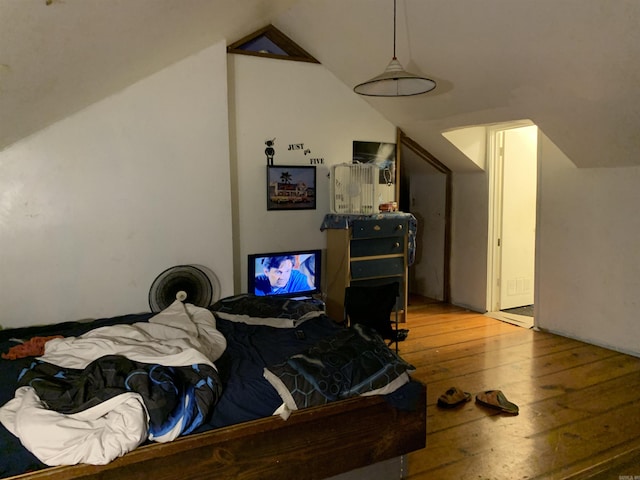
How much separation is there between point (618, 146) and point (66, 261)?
13.7ft

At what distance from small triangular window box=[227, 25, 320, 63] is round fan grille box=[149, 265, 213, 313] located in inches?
79.6

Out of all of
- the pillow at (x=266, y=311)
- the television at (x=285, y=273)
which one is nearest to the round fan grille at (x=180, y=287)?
the pillow at (x=266, y=311)

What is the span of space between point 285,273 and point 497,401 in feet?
6.83

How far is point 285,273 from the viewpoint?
430 cm

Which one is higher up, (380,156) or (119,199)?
(380,156)

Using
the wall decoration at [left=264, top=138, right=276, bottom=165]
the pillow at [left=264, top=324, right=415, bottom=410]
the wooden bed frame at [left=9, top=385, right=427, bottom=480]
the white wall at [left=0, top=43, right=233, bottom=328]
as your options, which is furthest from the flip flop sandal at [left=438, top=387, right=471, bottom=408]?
the wall decoration at [left=264, top=138, right=276, bottom=165]

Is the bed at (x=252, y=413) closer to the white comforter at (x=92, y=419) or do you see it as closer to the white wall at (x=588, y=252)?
the white comforter at (x=92, y=419)

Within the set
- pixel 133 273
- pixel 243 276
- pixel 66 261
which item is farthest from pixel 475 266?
pixel 66 261

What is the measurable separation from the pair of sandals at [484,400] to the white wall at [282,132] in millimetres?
2052

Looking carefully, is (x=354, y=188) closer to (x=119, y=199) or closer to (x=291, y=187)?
(x=291, y=187)

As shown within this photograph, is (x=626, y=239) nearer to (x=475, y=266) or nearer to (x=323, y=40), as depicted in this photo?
(x=475, y=266)

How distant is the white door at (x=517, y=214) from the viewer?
200 inches

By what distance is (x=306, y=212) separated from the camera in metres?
4.59

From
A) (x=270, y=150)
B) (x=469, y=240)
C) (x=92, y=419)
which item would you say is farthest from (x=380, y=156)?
(x=92, y=419)
